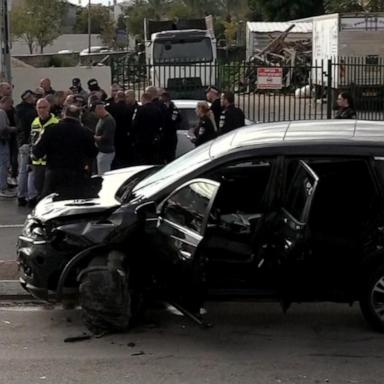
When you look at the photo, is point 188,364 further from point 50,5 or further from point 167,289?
point 50,5

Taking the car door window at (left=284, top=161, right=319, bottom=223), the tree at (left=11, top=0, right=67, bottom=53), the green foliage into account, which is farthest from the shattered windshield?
the green foliage

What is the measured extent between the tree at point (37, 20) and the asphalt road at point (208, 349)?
168 ft

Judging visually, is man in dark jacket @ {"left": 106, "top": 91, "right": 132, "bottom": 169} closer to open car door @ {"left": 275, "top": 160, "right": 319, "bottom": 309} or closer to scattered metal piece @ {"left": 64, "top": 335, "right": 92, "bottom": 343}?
scattered metal piece @ {"left": 64, "top": 335, "right": 92, "bottom": 343}

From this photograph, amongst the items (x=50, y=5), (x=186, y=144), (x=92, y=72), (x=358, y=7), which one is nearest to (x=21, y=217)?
(x=186, y=144)

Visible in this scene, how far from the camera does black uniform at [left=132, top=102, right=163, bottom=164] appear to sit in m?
12.2

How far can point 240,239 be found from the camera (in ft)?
21.4

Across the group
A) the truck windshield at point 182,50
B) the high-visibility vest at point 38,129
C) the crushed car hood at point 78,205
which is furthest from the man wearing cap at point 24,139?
the truck windshield at point 182,50

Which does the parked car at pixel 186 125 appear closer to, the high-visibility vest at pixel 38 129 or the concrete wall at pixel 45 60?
the high-visibility vest at pixel 38 129

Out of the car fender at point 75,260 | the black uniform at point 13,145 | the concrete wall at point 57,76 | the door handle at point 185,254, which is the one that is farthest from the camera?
the concrete wall at point 57,76

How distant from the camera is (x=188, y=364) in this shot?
585 cm

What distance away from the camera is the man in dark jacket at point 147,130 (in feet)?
40.1

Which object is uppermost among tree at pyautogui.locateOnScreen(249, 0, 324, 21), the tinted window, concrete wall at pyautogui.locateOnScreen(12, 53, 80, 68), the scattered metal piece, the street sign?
tree at pyautogui.locateOnScreen(249, 0, 324, 21)

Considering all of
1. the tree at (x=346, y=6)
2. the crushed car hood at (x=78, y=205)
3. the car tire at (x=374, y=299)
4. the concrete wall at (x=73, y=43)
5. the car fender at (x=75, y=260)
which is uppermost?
the tree at (x=346, y=6)

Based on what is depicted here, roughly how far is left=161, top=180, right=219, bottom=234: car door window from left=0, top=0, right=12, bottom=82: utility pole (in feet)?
33.9
